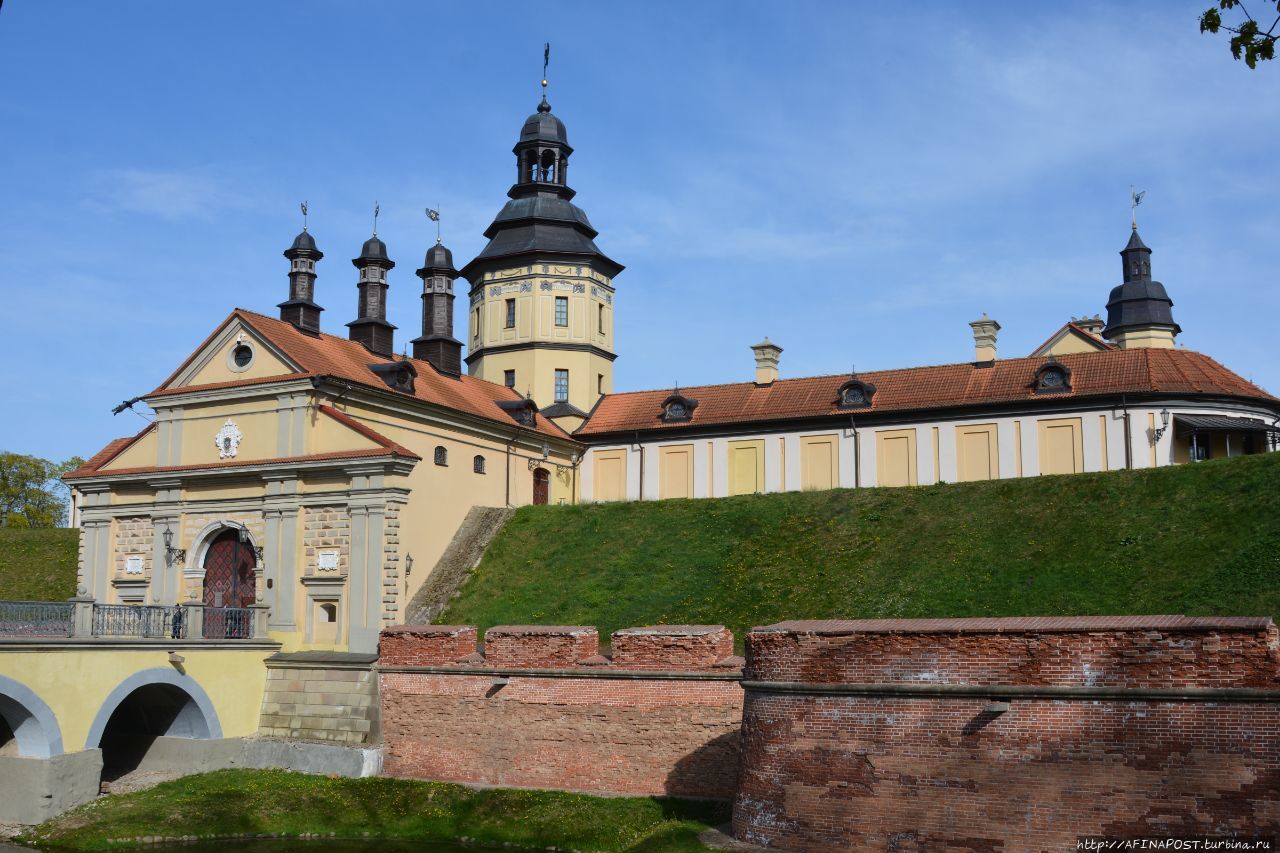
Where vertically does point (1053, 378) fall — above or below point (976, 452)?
above

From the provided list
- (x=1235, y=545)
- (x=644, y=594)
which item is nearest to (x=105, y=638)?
(x=644, y=594)

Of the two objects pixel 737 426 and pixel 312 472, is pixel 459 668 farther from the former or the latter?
pixel 737 426

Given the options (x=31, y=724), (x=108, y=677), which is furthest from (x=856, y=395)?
(x=31, y=724)

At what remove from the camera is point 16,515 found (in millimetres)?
61844

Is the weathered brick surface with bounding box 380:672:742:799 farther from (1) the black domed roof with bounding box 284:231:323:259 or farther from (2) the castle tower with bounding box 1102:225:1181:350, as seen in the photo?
(2) the castle tower with bounding box 1102:225:1181:350

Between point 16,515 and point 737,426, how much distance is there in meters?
41.7

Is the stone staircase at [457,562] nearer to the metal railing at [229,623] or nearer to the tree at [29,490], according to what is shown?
the metal railing at [229,623]

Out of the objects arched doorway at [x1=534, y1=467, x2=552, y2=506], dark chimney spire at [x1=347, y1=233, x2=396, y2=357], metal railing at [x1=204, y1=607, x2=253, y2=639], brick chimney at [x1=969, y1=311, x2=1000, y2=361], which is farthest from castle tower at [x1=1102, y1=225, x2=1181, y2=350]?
metal railing at [x1=204, y1=607, x2=253, y2=639]

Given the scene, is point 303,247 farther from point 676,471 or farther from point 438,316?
point 676,471

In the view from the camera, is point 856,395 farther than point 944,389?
Yes

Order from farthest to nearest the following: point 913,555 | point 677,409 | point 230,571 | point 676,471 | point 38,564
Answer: point 677,409, point 676,471, point 38,564, point 230,571, point 913,555

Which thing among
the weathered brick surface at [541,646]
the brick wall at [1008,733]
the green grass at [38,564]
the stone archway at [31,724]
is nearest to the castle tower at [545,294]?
the green grass at [38,564]

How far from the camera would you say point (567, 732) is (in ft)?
73.6

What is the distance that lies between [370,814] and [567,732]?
12.7 ft
